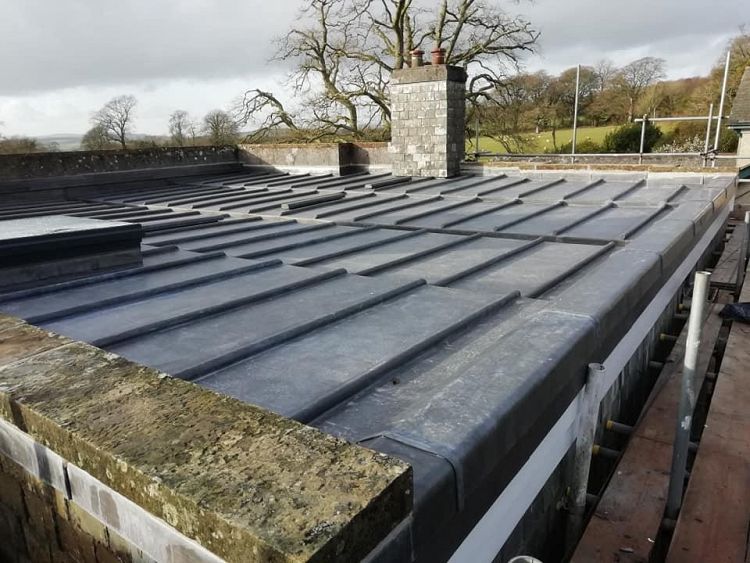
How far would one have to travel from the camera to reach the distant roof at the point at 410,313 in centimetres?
201

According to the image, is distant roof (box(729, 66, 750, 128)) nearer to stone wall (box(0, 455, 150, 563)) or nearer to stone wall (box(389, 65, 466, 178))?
stone wall (box(389, 65, 466, 178))

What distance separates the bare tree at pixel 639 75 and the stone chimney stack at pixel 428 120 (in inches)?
840

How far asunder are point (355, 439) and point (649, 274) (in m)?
3.16

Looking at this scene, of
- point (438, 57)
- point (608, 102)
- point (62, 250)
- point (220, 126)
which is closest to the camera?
point (62, 250)

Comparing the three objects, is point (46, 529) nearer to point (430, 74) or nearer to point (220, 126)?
point (430, 74)

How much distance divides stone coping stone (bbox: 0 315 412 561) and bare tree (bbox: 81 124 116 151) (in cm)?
2439

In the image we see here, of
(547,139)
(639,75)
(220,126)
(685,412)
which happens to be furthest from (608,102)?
(685,412)

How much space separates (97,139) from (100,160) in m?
15.4

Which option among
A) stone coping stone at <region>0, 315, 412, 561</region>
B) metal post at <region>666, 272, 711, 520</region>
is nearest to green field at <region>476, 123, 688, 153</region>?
metal post at <region>666, 272, 711, 520</region>

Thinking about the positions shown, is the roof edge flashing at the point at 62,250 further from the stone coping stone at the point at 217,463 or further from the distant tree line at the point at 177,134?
the distant tree line at the point at 177,134

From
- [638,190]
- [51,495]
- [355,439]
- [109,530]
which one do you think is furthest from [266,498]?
[638,190]

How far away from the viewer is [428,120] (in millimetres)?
11375

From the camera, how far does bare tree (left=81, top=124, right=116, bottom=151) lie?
23.3m

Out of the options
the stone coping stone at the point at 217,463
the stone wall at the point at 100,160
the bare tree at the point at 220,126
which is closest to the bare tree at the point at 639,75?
the bare tree at the point at 220,126
